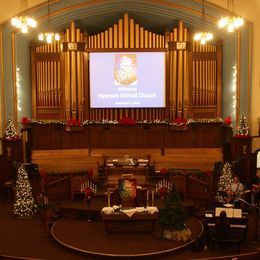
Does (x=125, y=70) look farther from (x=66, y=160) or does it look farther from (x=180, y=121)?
(x=66, y=160)

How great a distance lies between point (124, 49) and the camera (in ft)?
54.7

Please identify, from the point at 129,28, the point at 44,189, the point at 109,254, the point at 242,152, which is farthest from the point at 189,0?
the point at 109,254

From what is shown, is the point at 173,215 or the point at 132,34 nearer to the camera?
the point at 173,215

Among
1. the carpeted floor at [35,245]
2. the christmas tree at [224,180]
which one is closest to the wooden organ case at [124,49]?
the christmas tree at [224,180]

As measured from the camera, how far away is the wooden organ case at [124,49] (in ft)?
54.4

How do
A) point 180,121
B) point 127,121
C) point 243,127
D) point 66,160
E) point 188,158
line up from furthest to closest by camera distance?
point 127,121 < point 180,121 < point 188,158 < point 66,160 < point 243,127

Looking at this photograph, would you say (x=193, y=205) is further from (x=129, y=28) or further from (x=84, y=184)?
(x=129, y=28)

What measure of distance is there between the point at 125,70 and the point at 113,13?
2.21 meters

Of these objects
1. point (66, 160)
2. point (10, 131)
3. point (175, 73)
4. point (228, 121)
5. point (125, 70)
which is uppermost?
point (125, 70)

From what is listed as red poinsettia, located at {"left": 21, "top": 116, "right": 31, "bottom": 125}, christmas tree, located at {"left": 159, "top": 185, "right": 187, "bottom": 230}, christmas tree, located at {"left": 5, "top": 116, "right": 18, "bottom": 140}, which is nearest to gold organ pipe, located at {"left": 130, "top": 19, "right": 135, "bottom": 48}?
red poinsettia, located at {"left": 21, "top": 116, "right": 31, "bottom": 125}

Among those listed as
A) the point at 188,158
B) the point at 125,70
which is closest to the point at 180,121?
the point at 188,158

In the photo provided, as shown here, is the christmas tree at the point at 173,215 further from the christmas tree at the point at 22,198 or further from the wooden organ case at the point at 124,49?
the wooden organ case at the point at 124,49

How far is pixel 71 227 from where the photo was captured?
39.1ft

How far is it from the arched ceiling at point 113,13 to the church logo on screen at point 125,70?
1.65m
